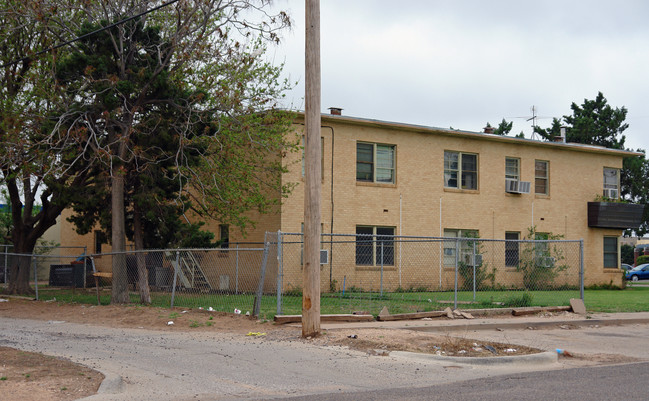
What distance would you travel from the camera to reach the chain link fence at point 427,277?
2008cm

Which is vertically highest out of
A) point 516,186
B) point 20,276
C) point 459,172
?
point 459,172

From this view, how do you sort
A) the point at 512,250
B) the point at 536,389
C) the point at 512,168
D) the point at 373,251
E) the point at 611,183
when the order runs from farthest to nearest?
1. the point at 611,183
2. the point at 512,168
3. the point at 512,250
4. the point at 373,251
5. the point at 536,389

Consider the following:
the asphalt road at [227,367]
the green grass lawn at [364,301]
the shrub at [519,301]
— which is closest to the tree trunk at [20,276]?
the green grass lawn at [364,301]

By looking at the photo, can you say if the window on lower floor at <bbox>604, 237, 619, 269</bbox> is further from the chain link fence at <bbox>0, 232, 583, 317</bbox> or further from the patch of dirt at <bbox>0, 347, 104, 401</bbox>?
the patch of dirt at <bbox>0, 347, 104, 401</bbox>

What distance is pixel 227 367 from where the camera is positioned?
10055 millimetres

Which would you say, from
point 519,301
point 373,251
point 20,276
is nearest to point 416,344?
point 519,301

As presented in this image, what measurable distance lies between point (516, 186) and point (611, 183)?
6.46 metres

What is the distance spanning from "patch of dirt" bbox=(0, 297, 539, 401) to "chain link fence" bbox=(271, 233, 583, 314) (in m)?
3.55

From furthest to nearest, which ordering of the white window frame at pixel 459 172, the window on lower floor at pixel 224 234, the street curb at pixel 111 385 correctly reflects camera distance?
the white window frame at pixel 459 172 < the window on lower floor at pixel 224 234 < the street curb at pixel 111 385

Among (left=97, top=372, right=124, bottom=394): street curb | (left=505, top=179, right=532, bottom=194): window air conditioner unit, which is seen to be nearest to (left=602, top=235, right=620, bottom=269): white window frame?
(left=505, top=179, right=532, bottom=194): window air conditioner unit

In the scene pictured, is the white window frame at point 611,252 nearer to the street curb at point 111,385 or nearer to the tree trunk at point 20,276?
the tree trunk at point 20,276

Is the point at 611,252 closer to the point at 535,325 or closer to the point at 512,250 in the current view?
the point at 512,250

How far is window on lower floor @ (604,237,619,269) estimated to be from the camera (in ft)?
111

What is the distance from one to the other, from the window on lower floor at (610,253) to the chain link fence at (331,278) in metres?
4.20
